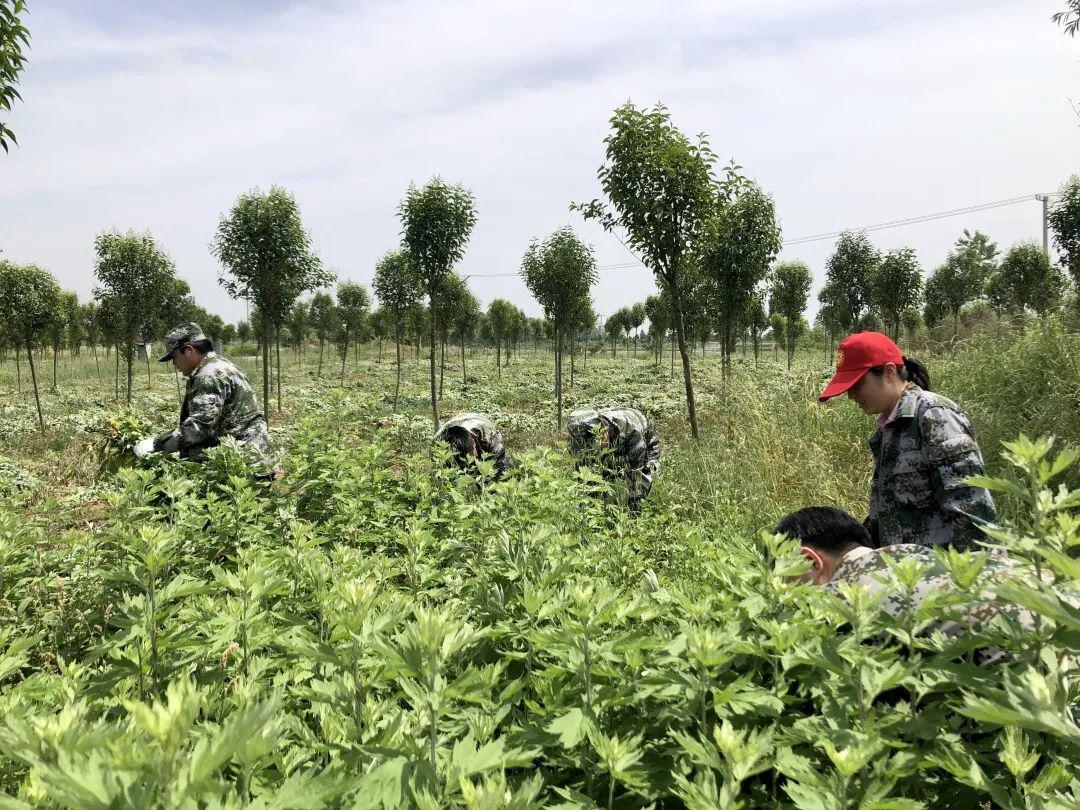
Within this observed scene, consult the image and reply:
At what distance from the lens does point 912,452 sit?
285 centimetres

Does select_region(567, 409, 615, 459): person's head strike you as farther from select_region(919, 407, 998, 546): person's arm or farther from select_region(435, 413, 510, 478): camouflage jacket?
select_region(919, 407, 998, 546): person's arm

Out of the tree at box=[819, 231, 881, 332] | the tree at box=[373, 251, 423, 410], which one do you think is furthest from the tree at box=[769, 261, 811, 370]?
the tree at box=[373, 251, 423, 410]

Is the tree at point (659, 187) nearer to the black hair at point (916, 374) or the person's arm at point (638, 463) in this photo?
the person's arm at point (638, 463)

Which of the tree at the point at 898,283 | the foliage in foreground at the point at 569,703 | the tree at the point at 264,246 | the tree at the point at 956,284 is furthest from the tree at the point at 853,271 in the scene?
the foliage in foreground at the point at 569,703

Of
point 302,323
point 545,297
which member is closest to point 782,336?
point 545,297

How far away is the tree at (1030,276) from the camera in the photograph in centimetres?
2234

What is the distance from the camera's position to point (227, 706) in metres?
1.50

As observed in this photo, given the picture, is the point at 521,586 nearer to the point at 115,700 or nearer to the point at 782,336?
the point at 115,700

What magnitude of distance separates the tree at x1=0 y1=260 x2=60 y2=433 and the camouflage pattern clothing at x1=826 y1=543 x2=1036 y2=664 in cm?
1882

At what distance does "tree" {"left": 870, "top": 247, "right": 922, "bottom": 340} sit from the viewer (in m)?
22.1

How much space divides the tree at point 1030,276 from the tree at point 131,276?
28.7 m

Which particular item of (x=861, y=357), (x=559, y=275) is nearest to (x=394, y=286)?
(x=559, y=275)

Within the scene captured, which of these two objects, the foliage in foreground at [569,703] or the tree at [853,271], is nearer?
the foliage in foreground at [569,703]

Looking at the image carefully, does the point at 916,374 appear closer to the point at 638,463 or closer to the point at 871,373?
the point at 871,373
